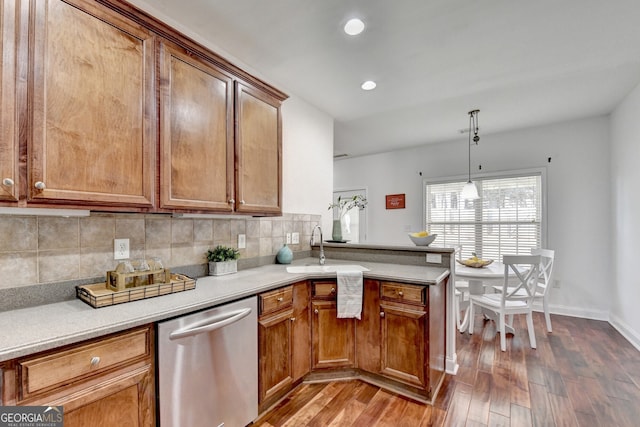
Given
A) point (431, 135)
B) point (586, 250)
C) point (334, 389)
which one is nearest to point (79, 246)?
point (334, 389)

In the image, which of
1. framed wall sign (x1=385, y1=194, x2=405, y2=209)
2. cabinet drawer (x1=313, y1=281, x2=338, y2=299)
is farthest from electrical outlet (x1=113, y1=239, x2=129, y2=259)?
framed wall sign (x1=385, y1=194, x2=405, y2=209)

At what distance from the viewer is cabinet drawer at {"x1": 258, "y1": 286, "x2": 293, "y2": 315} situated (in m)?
1.85

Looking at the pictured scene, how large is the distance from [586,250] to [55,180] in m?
5.39

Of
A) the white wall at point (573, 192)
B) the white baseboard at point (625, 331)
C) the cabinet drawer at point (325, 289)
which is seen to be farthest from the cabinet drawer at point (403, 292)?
the white wall at point (573, 192)

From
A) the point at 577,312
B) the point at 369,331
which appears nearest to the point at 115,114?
the point at 369,331

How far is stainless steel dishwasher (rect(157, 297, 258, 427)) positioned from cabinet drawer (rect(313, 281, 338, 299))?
1.99 feet

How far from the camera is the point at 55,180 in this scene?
121cm

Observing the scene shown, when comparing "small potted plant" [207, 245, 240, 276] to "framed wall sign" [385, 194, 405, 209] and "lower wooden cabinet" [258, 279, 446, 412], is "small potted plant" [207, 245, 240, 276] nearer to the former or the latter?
"lower wooden cabinet" [258, 279, 446, 412]

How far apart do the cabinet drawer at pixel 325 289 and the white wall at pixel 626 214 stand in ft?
10.5

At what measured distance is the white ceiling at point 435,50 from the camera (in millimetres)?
1833

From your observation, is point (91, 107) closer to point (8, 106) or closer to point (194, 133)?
point (8, 106)

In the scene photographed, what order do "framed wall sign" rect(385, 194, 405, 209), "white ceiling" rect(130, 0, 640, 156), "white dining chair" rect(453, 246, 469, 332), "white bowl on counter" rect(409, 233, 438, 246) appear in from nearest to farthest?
"white ceiling" rect(130, 0, 640, 156), "white bowl on counter" rect(409, 233, 438, 246), "white dining chair" rect(453, 246, 469, 332), "framed wall sign" rect(385, 194, 405, 209)

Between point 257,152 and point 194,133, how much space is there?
1.71 feet

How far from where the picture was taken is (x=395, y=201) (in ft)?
17.6
